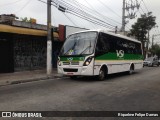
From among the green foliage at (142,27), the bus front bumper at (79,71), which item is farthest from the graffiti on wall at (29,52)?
the green foliage at (142,27)

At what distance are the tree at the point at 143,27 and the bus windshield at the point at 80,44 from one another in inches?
1357

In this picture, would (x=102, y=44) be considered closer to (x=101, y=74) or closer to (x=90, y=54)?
(x=90, y=54)

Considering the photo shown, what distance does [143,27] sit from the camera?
46188 mm

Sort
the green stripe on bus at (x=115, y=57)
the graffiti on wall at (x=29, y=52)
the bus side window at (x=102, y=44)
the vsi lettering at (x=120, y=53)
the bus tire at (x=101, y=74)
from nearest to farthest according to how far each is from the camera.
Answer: the bus side window at (x=102, y=44) → the bus tire at (x=101, y=74) → the green stripe on bus at (x=115, y=57) → the vsi lettering at (x=120, y=53) → the graffiti on wall at (x=29, y=52)

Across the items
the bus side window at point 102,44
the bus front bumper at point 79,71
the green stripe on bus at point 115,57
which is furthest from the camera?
the green stripe on bus at point 115,57

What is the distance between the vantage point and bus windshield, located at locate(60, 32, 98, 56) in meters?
12.8

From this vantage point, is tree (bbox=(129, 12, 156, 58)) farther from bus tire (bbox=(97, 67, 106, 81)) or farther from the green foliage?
bus tire (bbox=(97, 67, 106, 81))

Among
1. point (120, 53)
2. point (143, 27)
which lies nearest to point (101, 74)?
point (120, 53)

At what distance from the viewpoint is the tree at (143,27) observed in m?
46.1

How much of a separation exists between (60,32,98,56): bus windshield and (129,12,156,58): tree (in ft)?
113

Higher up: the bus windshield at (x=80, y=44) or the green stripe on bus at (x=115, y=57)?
the bus windshield at (x=80, y=44)

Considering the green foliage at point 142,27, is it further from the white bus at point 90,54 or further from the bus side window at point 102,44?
the bus side window at point 102,44

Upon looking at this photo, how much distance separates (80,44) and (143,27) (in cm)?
3579

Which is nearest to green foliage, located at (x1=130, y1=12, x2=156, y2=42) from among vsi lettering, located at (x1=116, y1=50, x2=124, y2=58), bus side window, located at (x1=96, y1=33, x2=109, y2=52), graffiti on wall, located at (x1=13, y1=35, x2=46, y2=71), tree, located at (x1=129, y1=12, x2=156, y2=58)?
tree, located at (x1=129, y1=12, x2=156, y2=58)
